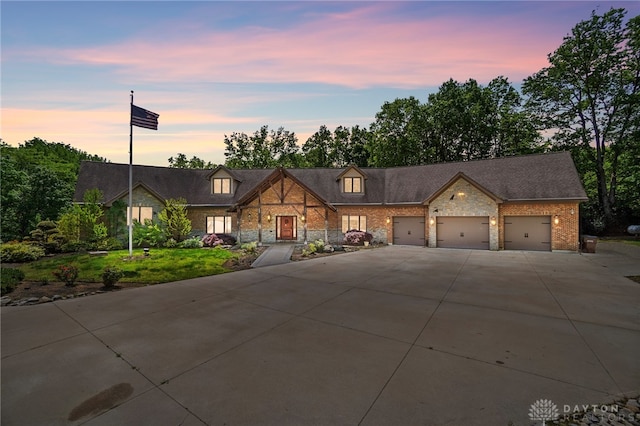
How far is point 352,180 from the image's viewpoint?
24719 mm

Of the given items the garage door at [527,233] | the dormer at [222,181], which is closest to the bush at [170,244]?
the dormer at [222,181]

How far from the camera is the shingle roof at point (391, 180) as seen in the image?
749 inches

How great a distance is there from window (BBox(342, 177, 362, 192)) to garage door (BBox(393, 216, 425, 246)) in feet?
14.5

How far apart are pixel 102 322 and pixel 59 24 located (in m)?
11.2

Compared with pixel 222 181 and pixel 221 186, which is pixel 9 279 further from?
pixel 222 181

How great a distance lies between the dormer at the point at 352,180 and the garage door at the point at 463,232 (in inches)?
290

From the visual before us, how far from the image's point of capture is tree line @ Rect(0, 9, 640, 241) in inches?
1015

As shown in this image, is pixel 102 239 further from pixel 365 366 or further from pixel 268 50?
pixel 365 366

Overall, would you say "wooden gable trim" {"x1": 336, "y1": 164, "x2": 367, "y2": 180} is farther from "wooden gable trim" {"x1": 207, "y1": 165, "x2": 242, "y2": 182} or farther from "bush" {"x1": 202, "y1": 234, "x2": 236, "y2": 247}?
"bush" {"x1": 202, "y1": 234, "x2": 236, "y2": 247}

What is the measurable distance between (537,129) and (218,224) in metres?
37.1

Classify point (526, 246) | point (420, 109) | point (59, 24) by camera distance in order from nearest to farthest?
point (59, 24) → point (526, 246) → point (420, 109)

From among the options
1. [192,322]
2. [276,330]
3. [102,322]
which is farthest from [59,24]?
[276,330]

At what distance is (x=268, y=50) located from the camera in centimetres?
1259

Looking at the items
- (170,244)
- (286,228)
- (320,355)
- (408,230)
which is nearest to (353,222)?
(408,230)
